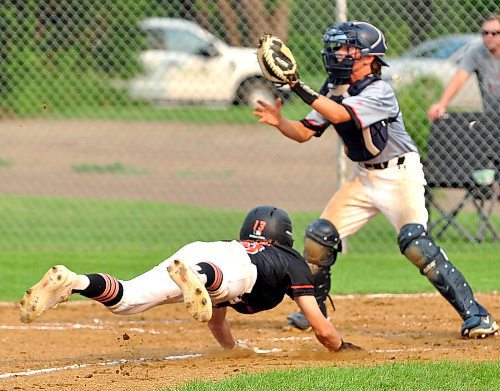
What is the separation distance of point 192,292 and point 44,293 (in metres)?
0.76

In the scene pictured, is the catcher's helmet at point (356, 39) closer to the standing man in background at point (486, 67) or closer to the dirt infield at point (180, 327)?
the dirt infield at point (180, 327)

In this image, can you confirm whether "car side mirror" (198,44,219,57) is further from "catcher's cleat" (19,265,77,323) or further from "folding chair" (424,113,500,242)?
"catcher's cleat" (19,265,77,323)

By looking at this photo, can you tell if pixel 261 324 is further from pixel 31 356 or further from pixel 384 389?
pixel 384 389

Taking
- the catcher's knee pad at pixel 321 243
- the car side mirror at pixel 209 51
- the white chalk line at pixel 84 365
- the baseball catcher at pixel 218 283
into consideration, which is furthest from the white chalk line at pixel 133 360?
the car side mirror at pixel 209 51

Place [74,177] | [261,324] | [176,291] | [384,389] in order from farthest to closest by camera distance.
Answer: [74,177]
[261,324]
[176,291]
[384,389]

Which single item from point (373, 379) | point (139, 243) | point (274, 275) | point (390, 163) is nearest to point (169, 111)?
point (139, 243)

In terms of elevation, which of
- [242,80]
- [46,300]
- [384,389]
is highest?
[384,389]

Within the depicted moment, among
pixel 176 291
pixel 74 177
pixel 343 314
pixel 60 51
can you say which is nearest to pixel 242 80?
pixel 74 177

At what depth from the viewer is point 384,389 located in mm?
5656

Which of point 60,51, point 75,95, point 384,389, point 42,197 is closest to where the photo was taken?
point 384,389

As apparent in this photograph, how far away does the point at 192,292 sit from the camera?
5879mm

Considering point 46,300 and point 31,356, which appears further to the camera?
point 31,356

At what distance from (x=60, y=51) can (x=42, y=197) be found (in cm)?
276

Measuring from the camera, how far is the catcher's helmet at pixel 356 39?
7605 millimetres
